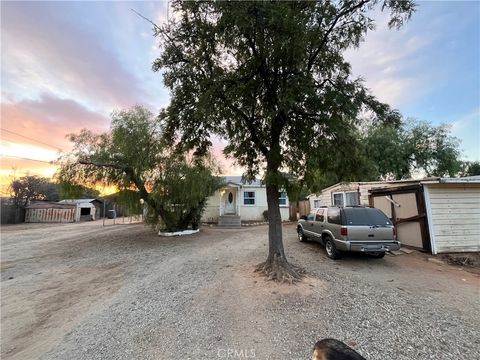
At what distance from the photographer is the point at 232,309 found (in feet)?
16.2

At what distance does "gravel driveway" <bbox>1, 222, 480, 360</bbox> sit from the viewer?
3.81 metres

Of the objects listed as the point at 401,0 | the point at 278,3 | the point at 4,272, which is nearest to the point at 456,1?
the point at 401,0

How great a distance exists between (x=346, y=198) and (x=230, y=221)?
8836mm

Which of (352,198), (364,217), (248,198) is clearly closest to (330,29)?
(364,217)

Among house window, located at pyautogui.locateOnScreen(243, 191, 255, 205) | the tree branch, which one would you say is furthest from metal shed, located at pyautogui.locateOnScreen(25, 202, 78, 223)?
the tree branch

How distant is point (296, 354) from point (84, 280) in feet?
22.4

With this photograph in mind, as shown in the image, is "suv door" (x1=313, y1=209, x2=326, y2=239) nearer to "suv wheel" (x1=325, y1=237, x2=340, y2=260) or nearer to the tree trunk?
"suv wheel" (x1=325, y1=237, x2=340, y2=260)

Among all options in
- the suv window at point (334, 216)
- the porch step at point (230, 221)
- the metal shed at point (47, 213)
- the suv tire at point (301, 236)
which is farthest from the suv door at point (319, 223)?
the metal shed at point (47, 213)

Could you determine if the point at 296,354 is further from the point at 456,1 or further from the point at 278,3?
the point at 456,1

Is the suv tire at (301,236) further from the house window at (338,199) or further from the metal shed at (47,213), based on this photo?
the metal shed at (47,213)

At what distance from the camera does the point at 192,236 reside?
1418 centimetres

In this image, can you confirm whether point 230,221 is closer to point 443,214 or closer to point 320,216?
point 320,216

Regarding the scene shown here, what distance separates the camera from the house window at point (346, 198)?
13.8m

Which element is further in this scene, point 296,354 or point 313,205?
point 313,205
